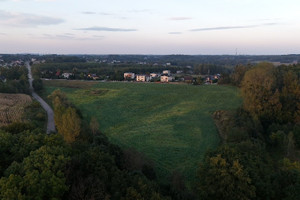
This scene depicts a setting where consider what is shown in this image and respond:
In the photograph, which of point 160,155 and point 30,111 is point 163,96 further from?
point 160,155

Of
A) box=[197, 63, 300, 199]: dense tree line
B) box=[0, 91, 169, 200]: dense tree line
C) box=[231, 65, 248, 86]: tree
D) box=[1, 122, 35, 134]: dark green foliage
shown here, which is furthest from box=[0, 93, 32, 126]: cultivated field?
box=[231, 65, 248, 86]: tree

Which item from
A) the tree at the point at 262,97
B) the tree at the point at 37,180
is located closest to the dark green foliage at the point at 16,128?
the tree at the point at 37,180

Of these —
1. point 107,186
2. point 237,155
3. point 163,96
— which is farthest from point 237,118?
point 163,96

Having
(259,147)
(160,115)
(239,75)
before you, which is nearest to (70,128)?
(259,147)

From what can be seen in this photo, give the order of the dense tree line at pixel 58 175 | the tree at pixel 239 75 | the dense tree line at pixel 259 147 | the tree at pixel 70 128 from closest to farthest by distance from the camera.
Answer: the dense tree line at pixel 58 175 → the dense tree line at pixel 259 147 → the tree at pixel 70 128 → the tree at pixel 239 75

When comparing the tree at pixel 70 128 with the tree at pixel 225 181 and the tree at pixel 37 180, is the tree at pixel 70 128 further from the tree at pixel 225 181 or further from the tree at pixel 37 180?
the tree at pixel 225 181

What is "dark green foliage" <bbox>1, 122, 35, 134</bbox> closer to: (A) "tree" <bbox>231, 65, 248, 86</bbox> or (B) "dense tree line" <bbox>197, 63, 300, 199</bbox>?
(B) "dense tree line" <bbox>197, 63, 300, 199</bbox>
